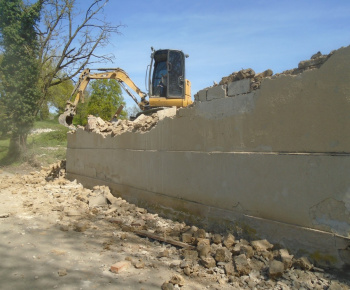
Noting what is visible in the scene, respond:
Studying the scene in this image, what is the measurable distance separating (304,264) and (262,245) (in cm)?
58

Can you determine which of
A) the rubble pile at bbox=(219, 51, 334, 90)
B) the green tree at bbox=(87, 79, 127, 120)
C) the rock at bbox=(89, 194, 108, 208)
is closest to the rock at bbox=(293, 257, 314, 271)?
the rubble pile at bbox=(219, 51, 334, 90)

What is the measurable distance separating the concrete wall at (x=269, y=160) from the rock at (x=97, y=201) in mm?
1525

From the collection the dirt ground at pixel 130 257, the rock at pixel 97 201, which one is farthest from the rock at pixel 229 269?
the rock at pixel 97 201

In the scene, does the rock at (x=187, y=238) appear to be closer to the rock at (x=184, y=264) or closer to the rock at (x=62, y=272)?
the rock at (x=184, y=264)

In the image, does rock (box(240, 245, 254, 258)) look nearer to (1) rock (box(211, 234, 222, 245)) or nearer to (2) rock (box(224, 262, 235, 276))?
(2) rock (box(224, 262, 235, 276))

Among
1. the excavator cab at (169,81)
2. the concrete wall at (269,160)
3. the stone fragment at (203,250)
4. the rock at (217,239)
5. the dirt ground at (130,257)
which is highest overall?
the excavator cab at (169,81)

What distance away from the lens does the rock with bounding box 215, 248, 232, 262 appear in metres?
3.81

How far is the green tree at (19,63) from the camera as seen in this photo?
14602 mm

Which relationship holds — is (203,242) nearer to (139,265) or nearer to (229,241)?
(229,241)

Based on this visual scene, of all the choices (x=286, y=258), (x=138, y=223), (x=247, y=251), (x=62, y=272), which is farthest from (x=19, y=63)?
(x=286, y=258)

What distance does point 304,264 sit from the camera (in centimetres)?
332

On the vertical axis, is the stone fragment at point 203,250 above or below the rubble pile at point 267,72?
below

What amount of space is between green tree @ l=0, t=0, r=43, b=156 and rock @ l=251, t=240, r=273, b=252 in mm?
14408

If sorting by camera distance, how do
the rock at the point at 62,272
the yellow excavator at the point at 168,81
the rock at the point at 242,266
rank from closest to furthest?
1. the rock at the point at 242,266
2. the rock at the point at 62,272
3. the yellow excavator at the point at 168,81
